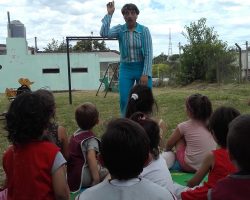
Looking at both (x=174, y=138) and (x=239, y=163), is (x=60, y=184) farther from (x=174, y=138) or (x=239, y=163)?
(x=174, y=138)

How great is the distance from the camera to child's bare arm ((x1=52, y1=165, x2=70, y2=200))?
246cm

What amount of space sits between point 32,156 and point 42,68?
1244 inches

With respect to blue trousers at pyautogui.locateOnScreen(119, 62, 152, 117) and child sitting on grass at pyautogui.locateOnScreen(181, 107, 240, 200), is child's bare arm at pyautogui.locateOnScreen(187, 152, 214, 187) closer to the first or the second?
child sitting on grass at pyautogui.locateOnScreen(181, 107, 240, 200)

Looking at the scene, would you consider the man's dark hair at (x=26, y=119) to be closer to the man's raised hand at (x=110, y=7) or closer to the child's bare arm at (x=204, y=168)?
the child's bare arm at (x=204, y=168)

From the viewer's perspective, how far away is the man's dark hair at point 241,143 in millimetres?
1878

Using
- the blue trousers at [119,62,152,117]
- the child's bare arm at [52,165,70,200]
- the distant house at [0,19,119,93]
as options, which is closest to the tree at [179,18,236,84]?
the distant house at [0,19,119,93]

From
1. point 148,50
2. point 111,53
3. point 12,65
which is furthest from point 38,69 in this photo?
point 148,50

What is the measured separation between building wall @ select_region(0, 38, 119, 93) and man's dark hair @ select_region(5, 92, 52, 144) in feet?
99.4

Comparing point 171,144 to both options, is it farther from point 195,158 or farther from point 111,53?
point 111,53

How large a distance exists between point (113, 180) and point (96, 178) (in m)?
1.76

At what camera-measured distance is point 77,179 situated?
3732 millimetres

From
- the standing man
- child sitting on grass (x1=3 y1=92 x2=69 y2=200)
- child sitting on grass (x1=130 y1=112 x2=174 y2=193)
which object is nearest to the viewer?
child sitting on grass (x1=3 y1=92 x2=69 y2=200)

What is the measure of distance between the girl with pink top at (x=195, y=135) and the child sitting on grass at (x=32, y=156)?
1.69 meters

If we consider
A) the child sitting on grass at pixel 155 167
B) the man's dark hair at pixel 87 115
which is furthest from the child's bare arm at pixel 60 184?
the man's dark hair at pixel 87 115
